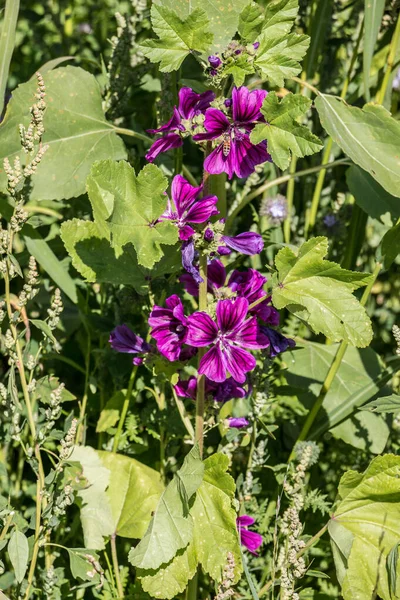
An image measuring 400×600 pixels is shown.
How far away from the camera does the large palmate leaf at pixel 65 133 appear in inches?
55.7

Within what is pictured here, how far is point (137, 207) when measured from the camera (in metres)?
1.10

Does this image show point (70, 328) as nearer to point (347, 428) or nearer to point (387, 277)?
point (347, 428)

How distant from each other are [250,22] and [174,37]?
11 centimetres

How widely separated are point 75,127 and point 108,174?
1.31 feet

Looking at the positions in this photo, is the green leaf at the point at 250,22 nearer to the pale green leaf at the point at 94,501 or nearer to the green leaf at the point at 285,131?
the green leaf at the point at 285,131

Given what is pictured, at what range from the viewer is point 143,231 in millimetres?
1087

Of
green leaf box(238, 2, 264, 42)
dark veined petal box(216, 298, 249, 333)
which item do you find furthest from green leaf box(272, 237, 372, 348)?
green leaf box(238, 2, 264, 42)

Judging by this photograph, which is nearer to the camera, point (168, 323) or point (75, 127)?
point (168, 323)

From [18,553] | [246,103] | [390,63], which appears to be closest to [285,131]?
[246,103]

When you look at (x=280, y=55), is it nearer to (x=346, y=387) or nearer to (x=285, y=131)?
(x=285, y=131)

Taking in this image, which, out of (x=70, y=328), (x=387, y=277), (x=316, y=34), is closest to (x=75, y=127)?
(x=70, y=328)

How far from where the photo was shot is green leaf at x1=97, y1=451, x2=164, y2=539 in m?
1.37

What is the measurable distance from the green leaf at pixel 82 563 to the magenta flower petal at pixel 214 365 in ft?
1.07

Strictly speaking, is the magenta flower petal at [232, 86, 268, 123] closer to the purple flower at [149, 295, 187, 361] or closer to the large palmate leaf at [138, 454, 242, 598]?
the purple flower at [149, 295, 187, 361]
